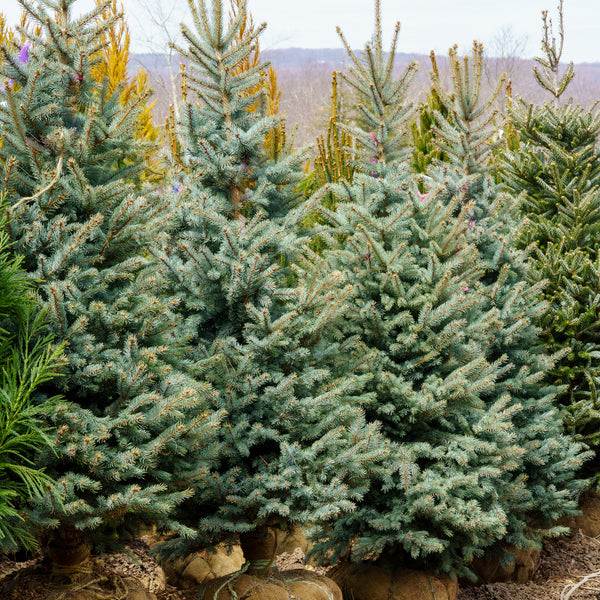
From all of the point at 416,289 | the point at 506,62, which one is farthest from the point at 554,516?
the point at 506,62

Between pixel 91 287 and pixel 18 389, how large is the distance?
573mm

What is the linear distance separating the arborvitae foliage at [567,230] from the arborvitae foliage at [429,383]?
43.7 inches

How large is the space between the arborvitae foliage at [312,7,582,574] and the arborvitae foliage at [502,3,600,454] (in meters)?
1.11

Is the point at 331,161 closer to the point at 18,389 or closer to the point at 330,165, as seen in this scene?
the point at 330,165

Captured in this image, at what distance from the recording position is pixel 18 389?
2529 mm

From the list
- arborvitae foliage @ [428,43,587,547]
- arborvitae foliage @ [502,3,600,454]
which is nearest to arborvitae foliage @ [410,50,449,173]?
arborvitae foliage @ [502,3,600,454]

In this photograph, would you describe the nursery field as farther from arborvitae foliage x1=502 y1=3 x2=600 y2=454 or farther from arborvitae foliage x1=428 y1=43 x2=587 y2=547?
arborvitae foliage x1=502 y1=3 x2=600 y2=454

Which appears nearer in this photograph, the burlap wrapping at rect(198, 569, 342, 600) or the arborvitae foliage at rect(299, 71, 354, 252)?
the burlap wrapping at rect(198, 569, 342, 600)

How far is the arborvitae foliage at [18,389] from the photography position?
2.44 m

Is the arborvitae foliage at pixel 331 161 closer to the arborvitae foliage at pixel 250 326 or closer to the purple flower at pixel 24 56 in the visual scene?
the arborvitae foliage at pixel 250 326

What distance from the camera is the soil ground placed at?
312 cm

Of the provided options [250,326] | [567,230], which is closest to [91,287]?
[250,326]

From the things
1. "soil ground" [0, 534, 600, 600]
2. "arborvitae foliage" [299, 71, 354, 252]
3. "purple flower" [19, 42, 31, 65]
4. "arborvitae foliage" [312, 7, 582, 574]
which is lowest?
"soil ground" [0, 534, 600, 600]

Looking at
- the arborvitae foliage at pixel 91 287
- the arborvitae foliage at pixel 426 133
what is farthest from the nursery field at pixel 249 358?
the arborvitae foliage at pixel 426 133
